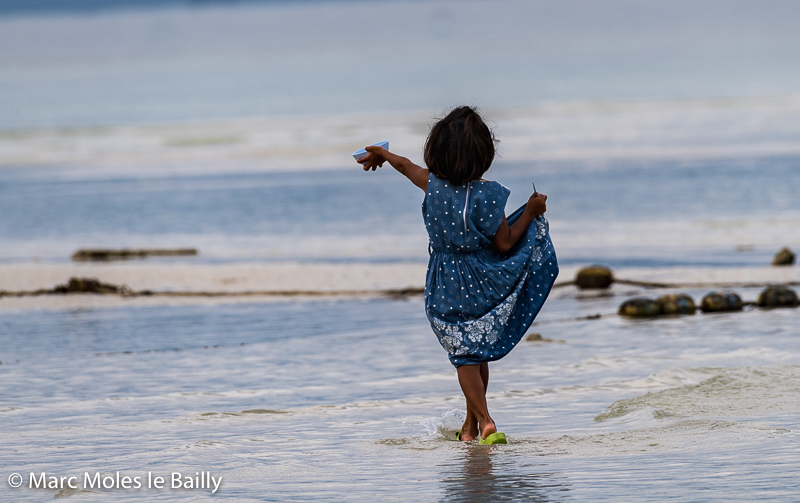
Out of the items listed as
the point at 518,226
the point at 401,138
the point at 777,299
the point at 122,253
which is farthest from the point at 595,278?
the point at 401,138

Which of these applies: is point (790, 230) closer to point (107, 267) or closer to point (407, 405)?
point (107, 267)

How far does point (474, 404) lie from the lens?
15.9 feet

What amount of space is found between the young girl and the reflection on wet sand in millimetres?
416

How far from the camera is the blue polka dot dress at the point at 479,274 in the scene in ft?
15.9

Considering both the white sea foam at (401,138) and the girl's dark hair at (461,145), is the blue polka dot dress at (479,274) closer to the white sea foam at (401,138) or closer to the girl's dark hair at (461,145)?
the girl's dark hair at (461,145)

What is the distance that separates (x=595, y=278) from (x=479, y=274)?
5.49m

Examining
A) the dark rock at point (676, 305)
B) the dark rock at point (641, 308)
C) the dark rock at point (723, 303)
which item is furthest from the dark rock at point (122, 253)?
the dark rock at point (723, 303)

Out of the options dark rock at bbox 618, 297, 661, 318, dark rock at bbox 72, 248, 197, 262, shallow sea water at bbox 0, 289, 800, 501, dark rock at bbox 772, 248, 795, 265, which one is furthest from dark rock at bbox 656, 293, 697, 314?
dark rock at bbox 72, 248, 197, 262

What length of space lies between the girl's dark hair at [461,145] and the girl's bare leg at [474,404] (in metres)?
0.86

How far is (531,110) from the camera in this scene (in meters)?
Answer: 52.2

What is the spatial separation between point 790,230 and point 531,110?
38.7m

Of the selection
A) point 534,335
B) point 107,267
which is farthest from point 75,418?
point 107,267

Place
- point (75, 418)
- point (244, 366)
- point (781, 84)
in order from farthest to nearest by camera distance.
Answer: point (781, 84), point (244, 366), point (75, 418)

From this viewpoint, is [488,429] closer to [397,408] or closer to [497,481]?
[497,481]
